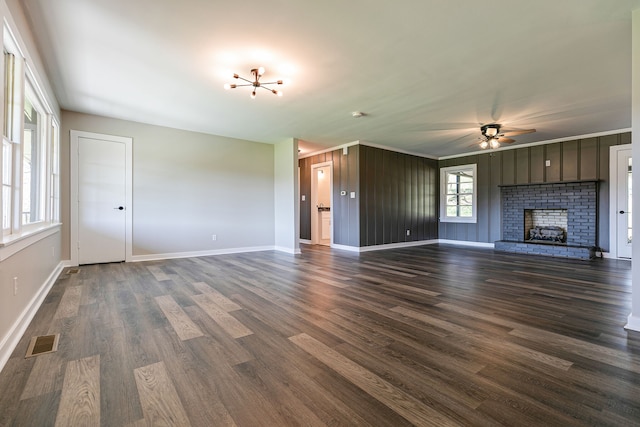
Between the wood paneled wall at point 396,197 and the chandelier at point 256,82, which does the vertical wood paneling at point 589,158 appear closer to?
the wood paneled wall at point 396,197

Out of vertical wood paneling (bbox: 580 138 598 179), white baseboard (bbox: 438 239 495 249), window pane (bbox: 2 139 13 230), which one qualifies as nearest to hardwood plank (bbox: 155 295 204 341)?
window pane (bbox: 2 139 13 230)

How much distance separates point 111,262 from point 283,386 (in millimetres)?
4930

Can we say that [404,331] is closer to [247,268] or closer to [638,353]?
[638,353]

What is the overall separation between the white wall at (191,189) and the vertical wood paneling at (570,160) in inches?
255

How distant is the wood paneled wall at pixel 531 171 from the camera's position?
5.97 m

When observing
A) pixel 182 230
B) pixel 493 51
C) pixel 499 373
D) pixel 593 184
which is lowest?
pixel 499 373

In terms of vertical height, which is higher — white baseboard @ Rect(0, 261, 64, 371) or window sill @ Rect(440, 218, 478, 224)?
window sill @ Rect(440, 218, 478, 224)

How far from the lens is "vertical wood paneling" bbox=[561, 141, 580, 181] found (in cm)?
631

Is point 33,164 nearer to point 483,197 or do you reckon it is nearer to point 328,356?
point 328,356

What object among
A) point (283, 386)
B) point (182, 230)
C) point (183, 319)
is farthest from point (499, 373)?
point (182, 230)

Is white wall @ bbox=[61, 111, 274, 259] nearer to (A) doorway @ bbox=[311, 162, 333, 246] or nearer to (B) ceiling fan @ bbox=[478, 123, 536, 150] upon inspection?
(A) doorway @ bbox=[311, 162, 333, 246]

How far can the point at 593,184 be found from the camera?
19.8 ft

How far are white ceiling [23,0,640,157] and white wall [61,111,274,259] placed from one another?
0.56 metres

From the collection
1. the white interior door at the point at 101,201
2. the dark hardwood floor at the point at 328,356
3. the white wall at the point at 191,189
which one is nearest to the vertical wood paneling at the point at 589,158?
the dark hardwood floor at the point at 328,356
